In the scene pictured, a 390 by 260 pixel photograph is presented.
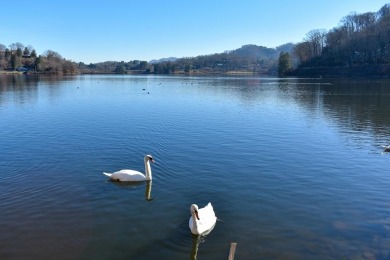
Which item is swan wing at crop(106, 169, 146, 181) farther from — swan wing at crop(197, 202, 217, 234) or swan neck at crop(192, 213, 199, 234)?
swan neck at crop(192, 213, 199, 234)

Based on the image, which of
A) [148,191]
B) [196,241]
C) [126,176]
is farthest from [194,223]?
[126,176]

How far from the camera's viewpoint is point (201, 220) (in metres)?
12.0

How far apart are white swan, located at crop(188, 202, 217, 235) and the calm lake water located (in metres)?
0.32

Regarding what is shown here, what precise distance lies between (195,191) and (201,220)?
13.8 feet

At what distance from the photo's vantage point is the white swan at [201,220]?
1170 centimetres

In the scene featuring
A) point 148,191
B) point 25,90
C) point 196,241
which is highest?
point 25,90

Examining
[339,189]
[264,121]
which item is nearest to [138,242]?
[339,189]

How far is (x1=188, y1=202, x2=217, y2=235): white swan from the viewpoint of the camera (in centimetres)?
1170

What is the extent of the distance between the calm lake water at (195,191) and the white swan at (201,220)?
32 centimetres

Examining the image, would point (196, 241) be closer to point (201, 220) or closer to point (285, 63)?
point (201, 220)

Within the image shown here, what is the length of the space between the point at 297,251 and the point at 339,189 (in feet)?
21.8

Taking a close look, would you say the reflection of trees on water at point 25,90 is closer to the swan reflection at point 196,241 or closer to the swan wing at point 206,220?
the swan wing at point 206,220

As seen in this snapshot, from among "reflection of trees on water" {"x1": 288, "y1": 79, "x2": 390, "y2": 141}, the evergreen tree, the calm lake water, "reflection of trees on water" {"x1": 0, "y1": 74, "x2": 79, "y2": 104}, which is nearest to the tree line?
the evergreen tree

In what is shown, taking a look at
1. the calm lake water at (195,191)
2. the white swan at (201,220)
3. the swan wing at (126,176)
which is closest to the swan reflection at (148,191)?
the calm lake water at (195,191)
